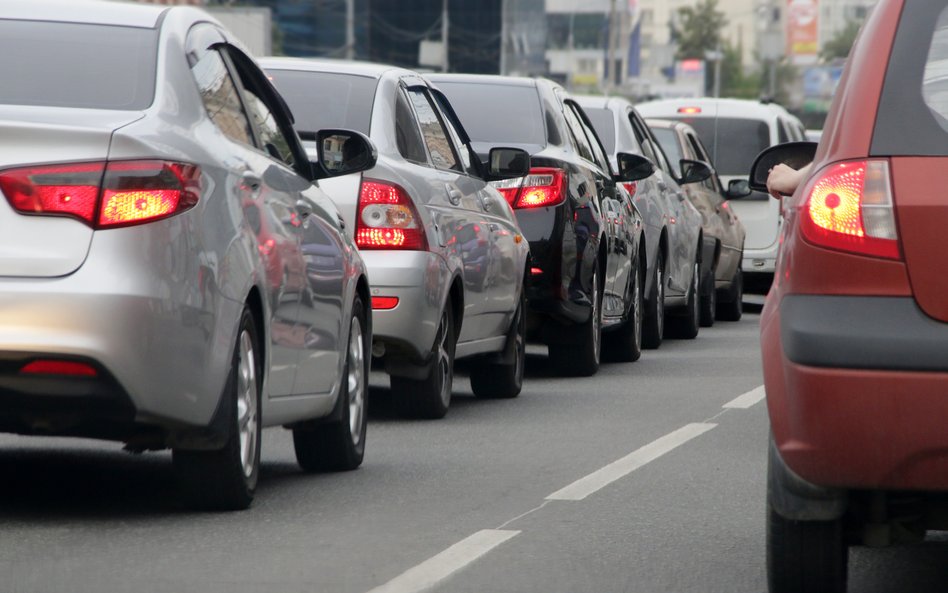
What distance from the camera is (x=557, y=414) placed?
10719 mm

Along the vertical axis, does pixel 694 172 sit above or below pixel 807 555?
below

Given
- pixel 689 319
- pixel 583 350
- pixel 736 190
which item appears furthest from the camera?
pixel 736 190

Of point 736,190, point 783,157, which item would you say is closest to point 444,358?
point 783,157

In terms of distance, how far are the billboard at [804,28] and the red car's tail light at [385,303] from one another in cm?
16109

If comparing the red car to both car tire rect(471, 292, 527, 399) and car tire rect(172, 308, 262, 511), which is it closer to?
car tire rect(172, 308, 262, 511)

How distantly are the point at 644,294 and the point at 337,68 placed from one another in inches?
209

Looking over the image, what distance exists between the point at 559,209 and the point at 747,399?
5.11 ft

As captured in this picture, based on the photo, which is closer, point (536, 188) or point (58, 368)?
point (58, 368)

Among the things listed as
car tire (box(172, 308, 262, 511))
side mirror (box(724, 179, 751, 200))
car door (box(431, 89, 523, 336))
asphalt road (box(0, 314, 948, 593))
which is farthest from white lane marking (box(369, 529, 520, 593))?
side mirror (box(724, 179, 751, 200))

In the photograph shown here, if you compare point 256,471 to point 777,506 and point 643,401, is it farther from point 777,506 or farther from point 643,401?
point 643,401

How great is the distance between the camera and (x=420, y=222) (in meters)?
9.70

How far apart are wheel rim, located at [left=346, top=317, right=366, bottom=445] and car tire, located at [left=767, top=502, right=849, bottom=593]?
3.31 metres

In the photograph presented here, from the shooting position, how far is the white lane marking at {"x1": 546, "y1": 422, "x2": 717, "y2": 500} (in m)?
7.73

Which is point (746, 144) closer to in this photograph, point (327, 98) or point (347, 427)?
point (327, 98)
